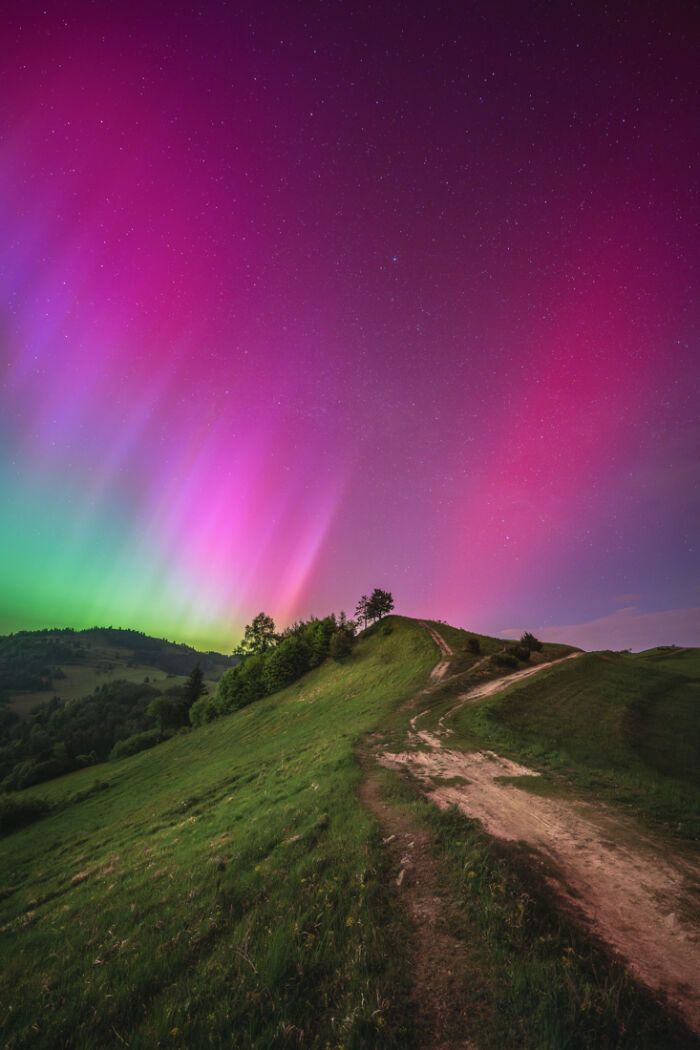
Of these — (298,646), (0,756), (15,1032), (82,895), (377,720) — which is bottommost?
(0,756)

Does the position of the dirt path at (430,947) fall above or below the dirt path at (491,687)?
below

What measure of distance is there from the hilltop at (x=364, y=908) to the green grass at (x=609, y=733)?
19 centimetres

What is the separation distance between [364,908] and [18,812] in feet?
194

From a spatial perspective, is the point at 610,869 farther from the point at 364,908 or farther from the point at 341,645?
the point at 341,645

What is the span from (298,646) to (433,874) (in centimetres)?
7038

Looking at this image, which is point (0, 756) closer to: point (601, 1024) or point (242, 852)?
point (242, 852)

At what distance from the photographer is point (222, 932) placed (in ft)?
27.8

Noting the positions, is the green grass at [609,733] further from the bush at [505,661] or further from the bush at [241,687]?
the bush at [241,687]

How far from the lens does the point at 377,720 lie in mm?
32062

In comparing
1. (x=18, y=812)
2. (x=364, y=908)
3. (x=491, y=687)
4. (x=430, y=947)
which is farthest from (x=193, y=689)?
(x=430, y=947)

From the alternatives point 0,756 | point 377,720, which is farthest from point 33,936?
point 0,756

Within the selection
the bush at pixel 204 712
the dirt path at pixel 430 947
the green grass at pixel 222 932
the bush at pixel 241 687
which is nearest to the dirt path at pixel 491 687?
the green grass at pixel 222 932

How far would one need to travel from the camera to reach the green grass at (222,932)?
6.08 metres

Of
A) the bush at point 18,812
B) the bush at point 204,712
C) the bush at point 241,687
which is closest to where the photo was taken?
the bush at point 18,812
